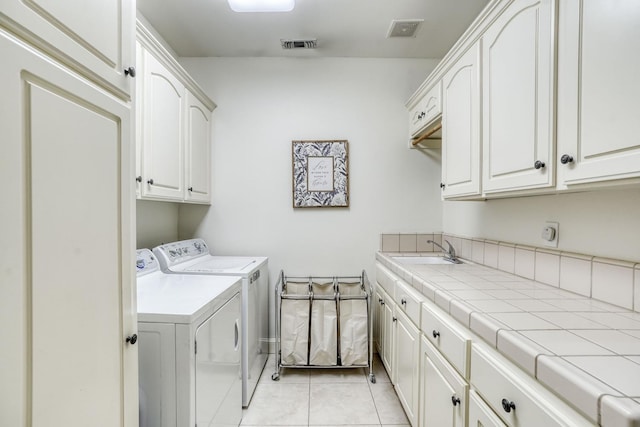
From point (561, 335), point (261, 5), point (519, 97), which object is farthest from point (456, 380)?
point (261, 5)

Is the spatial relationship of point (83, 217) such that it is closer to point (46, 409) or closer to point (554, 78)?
point (46, 409)

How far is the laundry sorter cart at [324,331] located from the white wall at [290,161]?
1.48 feet

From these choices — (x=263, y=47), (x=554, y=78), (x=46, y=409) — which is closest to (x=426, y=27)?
(x=263, y=47)

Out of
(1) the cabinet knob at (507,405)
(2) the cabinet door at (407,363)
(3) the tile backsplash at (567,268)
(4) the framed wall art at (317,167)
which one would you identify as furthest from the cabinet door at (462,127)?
(1) the cabinet knob at (507,405)

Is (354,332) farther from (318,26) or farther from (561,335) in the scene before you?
(318,26)

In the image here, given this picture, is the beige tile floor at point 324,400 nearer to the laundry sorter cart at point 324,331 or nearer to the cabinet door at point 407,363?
the laundry sorter cart at point 324,331

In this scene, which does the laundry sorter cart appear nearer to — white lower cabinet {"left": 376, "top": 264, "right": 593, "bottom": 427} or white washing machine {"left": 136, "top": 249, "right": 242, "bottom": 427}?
white lower cabinet {"left": 376, "top": 264, "right": 593, "bottom": 427}

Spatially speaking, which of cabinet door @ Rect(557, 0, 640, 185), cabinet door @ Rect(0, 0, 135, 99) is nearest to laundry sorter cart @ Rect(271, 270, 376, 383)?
cabinet door @ Rect(557, 0, 640, 185)

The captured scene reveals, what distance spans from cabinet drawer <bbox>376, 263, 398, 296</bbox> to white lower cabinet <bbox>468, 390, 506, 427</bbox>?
99cm

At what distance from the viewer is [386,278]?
2.23 m

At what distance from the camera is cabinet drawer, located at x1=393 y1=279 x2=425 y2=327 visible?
1.53 metres

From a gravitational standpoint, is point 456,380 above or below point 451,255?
below

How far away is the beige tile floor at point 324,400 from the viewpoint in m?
1.86

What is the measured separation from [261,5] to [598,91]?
1.78 m
